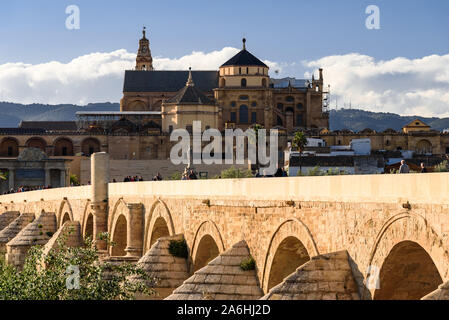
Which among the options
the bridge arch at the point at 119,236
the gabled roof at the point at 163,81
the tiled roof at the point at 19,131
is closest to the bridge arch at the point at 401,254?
the bridge arch at the point at 119,236

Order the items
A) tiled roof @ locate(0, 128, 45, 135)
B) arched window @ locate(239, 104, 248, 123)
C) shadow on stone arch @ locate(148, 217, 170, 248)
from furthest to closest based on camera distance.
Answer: arched window @ locate(239, 104, 248, 123), tiled roof @ locate(0, 128, 45, 135), shadow on stone arch @ locate(148, 217, 170, 248)

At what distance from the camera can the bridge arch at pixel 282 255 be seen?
685 inches

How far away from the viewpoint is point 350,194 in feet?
48.6

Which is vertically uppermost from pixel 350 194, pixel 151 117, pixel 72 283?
pixel 151 117

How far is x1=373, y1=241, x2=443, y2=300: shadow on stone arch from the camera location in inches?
520

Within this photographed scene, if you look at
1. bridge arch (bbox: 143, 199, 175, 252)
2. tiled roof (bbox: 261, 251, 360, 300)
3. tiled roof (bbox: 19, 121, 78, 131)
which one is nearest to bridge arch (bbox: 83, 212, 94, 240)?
bridge arch (bbox: 143, 199, 175, 252)

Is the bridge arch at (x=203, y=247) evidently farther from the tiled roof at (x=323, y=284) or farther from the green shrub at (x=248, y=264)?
the tiled roof at (x=323, y=284)

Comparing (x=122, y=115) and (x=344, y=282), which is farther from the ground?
(x=122, y=115)

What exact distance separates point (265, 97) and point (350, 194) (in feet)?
290

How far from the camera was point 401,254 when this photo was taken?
1325cm

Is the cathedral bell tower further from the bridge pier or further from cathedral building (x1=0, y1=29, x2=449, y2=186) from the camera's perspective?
the bridge pier

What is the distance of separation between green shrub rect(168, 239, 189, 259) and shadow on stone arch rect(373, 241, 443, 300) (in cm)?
1094
